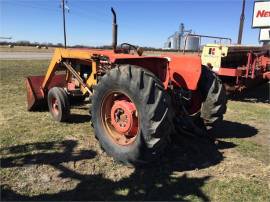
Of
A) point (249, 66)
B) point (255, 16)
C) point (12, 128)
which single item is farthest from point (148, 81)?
point (255, 16)

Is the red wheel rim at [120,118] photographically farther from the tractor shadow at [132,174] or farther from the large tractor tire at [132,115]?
the tractor shadow at [132,174]

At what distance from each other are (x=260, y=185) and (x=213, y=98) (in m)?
1.66

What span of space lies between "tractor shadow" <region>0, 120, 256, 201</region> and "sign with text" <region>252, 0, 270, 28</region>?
1831cm

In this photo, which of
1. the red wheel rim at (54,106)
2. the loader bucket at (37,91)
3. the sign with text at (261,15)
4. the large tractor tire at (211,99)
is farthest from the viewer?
the sign with text at (261,15)

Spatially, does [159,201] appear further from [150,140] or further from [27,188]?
[27,188]

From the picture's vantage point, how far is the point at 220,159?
16.4 feet

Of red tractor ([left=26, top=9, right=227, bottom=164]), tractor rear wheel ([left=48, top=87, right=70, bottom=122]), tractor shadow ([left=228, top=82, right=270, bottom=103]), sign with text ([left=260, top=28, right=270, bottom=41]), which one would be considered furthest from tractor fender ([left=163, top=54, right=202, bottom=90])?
sign with text ([left=260, top=28, right=270, bottom=41])

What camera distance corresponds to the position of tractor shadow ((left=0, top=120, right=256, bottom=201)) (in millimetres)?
3918

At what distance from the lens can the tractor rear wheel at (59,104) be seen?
6.51m

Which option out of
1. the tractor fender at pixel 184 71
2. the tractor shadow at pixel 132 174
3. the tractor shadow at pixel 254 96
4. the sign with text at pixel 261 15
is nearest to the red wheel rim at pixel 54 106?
the tractor shadow at pixel 132 174

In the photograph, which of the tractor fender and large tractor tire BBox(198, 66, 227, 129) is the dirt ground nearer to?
large tractor tire BBox(198, 66, 227, 129)

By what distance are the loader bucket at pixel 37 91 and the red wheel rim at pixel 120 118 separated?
2.87 meters

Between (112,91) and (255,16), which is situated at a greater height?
(255,16)

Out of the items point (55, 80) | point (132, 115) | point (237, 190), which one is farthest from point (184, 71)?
point (55, 80)
